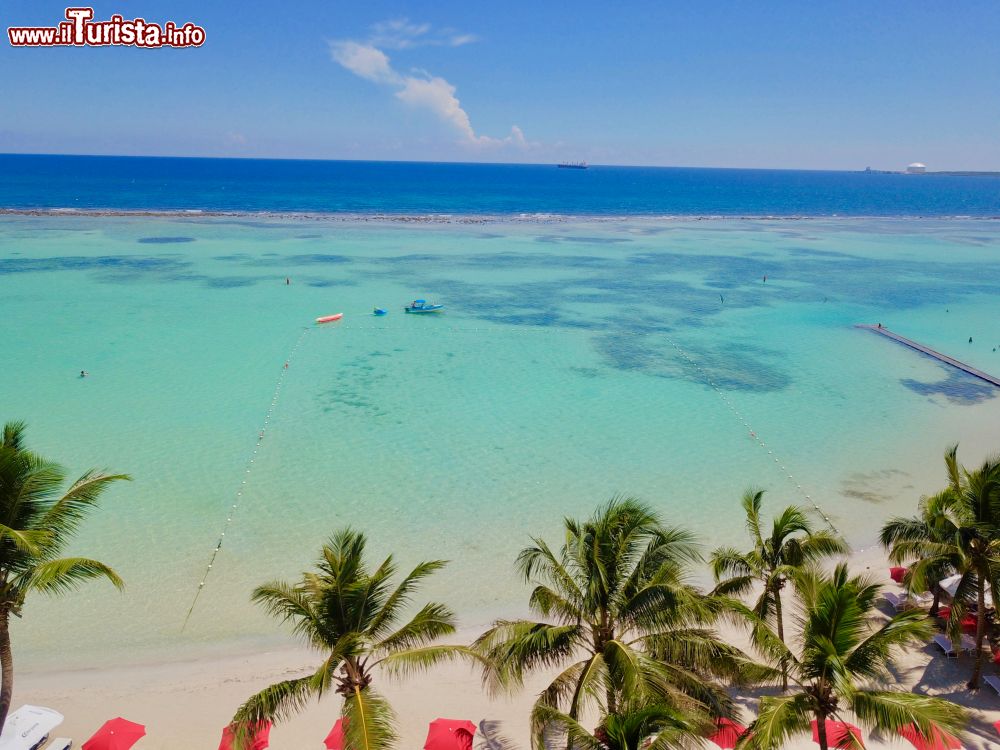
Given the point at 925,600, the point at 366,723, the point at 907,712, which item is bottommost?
the point at 925,600

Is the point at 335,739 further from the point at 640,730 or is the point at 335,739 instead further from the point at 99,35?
the point at 99,35

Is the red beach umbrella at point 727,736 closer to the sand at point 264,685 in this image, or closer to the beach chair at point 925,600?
the sand at point 264,685

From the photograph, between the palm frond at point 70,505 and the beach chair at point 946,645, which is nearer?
the palm frond at point 70,505

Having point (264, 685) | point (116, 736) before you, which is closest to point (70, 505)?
point (116, 736)

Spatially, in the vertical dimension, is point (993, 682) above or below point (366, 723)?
below

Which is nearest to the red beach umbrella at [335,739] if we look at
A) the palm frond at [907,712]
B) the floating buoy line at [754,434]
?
the palm frond at [907,712]

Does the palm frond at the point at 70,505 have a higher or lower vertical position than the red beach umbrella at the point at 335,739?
higher

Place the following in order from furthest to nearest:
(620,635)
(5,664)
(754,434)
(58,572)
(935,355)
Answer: (935,355) < (754,434) < (620,635) < (5,664) < (58,572)
